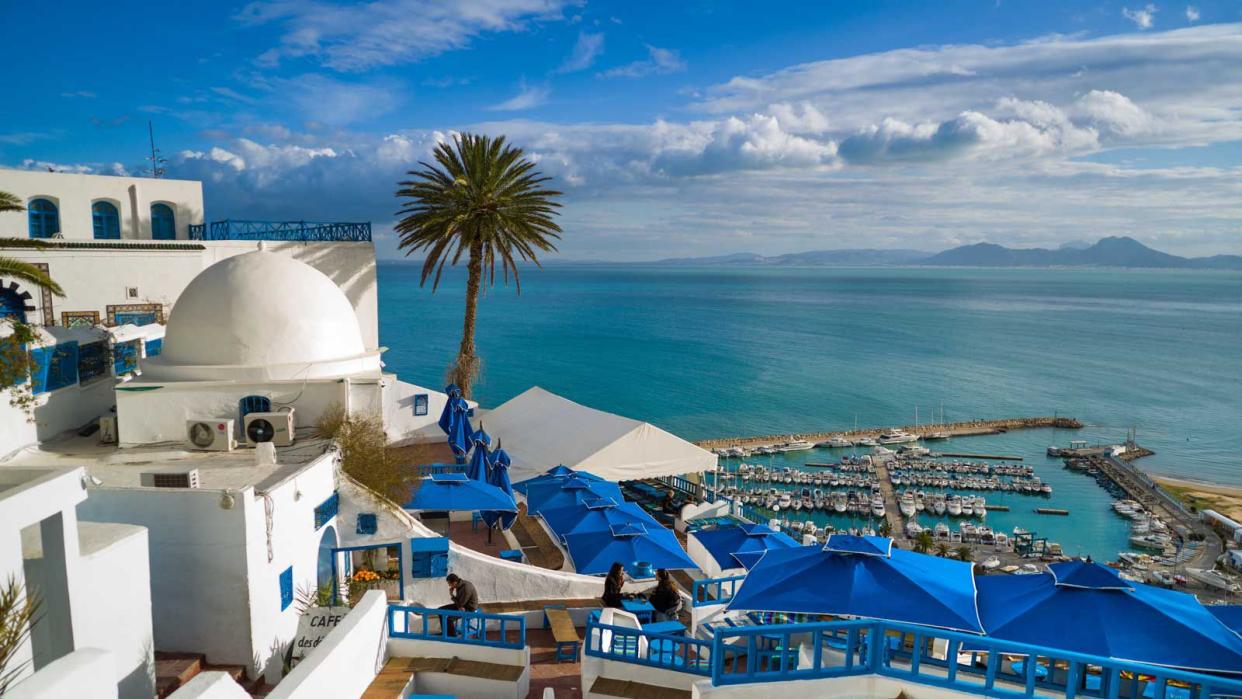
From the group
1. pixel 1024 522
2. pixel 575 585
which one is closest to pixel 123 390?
pixel 575 585

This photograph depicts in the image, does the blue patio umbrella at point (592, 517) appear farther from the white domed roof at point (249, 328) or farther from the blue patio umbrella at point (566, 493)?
the white domed roof at point (249, 328)

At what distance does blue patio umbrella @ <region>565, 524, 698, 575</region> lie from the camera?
1288 centimetres

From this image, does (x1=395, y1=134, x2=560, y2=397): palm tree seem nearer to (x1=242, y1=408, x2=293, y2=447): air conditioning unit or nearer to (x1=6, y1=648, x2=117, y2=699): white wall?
(x1=242, y1=408, x2=293, y2=447): air conditioning unit

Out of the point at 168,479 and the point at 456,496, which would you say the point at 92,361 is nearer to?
the point at 168,479

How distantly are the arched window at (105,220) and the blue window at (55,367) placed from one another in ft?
33.7

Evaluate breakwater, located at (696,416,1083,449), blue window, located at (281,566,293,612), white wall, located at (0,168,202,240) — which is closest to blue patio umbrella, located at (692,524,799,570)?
blue window, located at (281,566,293,612)

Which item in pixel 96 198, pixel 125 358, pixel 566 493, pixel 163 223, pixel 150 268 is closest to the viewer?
pixel 566 493

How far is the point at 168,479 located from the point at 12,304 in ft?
46.7

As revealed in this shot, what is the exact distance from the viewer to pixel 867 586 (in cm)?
771

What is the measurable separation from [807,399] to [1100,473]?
28.1 metres

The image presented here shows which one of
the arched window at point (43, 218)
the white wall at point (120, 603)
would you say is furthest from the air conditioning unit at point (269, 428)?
the arched window at point (43, 218)

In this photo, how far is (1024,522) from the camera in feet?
160

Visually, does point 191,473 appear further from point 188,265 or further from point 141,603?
point 188,265

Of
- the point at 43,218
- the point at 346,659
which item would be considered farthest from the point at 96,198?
the point at 346,659
